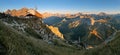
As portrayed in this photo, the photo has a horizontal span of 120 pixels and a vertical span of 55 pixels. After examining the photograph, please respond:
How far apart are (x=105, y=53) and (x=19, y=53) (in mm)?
16697

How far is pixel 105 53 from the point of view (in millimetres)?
29500

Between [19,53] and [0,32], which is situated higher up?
[0,32]

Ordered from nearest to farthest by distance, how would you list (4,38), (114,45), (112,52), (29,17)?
(4,38)
(112,52)
(114,45)
(29,17)

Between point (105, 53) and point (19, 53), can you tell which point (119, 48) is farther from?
point (19, 53)

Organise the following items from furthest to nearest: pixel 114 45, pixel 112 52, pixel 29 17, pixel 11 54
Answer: pixel 29 17 < pixel 114 45 < pixel 112 52 < pixel 11 54

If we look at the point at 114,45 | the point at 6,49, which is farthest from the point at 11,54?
the point at 114,45

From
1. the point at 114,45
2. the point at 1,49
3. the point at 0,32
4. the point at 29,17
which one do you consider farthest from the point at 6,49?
the point at 29,17

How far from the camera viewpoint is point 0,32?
17047mm

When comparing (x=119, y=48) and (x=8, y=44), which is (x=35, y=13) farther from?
(x=8, y=44)

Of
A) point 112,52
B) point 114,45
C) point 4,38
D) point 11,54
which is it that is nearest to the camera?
point 11,54

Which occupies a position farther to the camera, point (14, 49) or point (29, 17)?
point (29, 17)

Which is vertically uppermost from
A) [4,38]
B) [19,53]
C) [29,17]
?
[4,38]

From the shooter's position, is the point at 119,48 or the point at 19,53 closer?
the point at 19,53

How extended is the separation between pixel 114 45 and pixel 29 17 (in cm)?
9001
